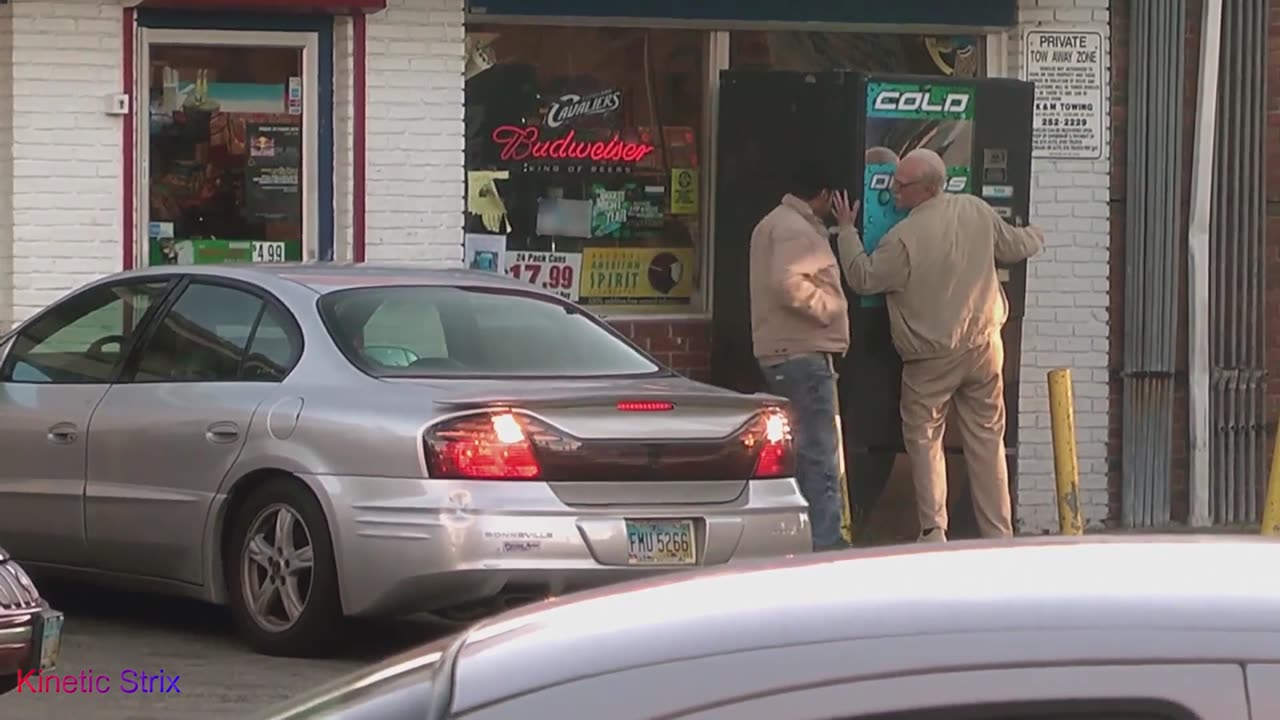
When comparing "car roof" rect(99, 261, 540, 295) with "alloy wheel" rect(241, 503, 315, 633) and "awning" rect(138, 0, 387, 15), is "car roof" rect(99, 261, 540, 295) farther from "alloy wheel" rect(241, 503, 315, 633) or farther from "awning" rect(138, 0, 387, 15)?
"awning" rect(138, 0, 387, 15)

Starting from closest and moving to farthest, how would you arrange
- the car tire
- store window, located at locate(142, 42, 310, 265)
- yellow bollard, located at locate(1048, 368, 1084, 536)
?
the car tire → yellow bollard, located at locate(1048, 368, 1084, 536) → store window, located at locate(142, 42, 310, 265)

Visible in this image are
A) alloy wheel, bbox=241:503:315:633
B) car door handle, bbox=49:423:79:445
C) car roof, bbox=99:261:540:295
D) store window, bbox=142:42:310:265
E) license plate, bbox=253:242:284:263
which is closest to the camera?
alloy wheel, bbox=241:503:315:633

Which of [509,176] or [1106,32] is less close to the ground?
[1106,32]

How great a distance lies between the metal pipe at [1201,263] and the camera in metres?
11.7

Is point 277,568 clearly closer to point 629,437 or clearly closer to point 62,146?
point 629,437

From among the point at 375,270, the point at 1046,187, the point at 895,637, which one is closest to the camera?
the point at 895,637

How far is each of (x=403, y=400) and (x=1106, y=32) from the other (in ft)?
19.7

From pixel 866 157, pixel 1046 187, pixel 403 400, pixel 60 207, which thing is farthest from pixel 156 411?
pixel 1046 187

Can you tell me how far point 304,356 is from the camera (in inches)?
302

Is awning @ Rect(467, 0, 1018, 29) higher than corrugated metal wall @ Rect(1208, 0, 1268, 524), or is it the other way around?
awning @ Rect(467, 0, 1018, 29)

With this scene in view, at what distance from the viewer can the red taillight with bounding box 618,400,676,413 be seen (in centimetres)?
730

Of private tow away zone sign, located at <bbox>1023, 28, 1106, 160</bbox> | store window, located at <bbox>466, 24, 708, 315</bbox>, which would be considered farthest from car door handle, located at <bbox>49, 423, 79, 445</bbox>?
private tow away zone sign, located at <bbox>1023, 28, 1106, 160</bbox>

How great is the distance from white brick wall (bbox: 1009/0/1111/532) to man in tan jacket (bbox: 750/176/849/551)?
1.96 m

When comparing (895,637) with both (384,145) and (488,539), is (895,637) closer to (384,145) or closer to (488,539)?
(488,539)
